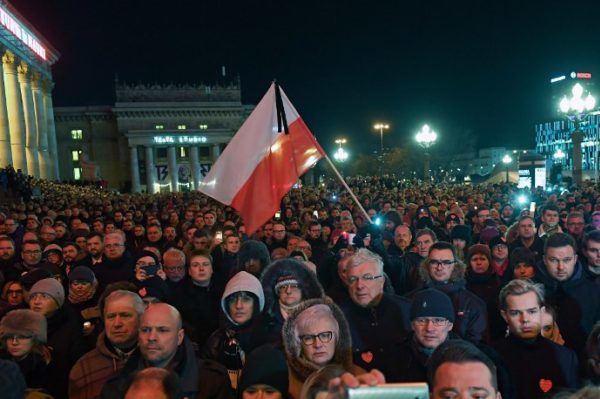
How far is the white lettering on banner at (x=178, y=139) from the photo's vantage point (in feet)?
265

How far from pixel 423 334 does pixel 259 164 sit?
3.30m

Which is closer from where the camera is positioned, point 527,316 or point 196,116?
point 527,316

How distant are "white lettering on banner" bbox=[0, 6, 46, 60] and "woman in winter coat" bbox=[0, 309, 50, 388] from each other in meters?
37.7

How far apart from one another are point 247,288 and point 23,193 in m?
23.4

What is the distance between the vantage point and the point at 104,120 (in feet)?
272

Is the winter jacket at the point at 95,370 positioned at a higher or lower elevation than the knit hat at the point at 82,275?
lower

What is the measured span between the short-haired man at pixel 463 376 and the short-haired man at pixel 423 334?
0.82m

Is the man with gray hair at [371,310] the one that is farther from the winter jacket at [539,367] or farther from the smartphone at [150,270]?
the smartphone at [150,270]

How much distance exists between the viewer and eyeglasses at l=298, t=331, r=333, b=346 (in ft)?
10.7

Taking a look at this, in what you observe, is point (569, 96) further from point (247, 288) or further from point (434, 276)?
point (247, 288)

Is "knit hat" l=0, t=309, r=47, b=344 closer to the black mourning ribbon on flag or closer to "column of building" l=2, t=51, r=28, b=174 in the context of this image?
the black mourning ribbon on flag

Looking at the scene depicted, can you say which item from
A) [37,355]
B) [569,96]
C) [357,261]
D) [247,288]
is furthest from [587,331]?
[569,96]

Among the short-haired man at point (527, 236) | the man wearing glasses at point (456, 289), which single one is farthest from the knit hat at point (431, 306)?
the short-haired man at point (527, 236)

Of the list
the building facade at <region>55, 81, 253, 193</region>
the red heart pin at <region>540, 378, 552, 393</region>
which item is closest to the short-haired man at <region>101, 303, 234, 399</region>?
the red heart pin at <region>540, 378, 552, 393</region>
